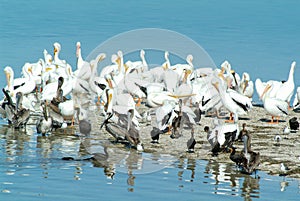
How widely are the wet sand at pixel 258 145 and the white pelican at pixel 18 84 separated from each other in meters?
1.47

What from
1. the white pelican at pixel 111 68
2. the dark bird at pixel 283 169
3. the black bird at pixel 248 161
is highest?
the white pelican at pixel 111 68

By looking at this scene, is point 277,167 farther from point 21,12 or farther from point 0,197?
point 21,12

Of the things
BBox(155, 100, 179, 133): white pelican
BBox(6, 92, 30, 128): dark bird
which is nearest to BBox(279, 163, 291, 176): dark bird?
BBox(155, 100, 179, 133): white pelican

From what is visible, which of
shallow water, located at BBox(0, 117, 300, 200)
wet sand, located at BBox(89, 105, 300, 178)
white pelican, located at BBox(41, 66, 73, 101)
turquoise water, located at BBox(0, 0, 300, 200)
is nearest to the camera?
shallow water, located at BBox(0, 117, 300, 200)

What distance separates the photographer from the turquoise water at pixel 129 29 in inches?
334

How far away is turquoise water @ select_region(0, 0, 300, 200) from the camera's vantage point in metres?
8.49

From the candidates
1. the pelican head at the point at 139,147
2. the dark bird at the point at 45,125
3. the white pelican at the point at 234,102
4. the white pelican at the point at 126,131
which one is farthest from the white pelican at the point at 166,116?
the dark bird at the point at 45,125

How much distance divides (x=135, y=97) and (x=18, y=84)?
195 cm

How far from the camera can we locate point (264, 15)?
30.9 m

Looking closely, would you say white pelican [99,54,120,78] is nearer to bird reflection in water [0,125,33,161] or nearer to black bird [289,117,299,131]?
bird reflection in water [0,125,33,161]

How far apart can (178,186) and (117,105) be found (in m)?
3.45

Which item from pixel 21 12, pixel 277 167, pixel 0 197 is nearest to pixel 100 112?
pixel 277 167

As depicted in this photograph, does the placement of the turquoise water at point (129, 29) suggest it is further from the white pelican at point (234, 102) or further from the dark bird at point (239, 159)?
the white pelican at point (234, 102)

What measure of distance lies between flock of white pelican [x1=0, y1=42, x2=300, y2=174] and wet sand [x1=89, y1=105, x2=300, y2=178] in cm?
13
